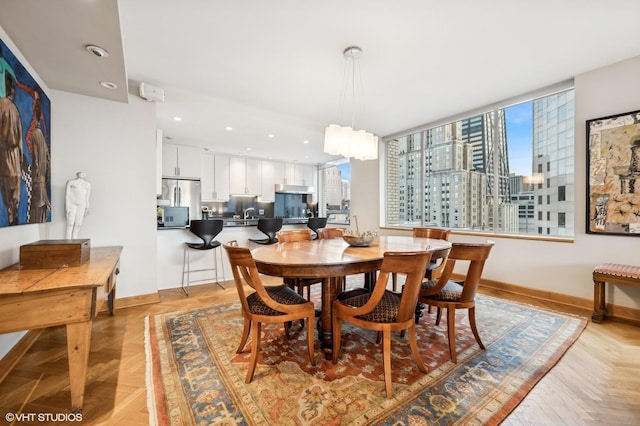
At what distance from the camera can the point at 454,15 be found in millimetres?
2107

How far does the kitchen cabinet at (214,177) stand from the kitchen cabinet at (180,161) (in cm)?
20

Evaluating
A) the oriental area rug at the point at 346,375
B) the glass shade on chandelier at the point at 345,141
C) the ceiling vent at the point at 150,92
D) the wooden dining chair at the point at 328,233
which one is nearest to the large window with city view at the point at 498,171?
the oriental area rug at the point at 346,375

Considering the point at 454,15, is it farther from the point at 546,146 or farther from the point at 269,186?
the point at 269,186

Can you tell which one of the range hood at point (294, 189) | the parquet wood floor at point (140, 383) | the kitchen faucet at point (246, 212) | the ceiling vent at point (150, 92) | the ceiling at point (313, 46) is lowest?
the parquet wood floor at point (140, 383)

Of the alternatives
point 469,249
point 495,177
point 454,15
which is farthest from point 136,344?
point 495,177

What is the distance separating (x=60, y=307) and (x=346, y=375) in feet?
5.47

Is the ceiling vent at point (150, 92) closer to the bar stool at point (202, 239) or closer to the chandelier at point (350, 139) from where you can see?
the bar stool at point (202, 239)

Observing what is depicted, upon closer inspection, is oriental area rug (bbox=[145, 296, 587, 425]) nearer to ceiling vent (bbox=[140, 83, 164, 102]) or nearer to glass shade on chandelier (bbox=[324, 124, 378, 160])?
glass shade on chandelier (bbox=[324, 124, 378, 160])

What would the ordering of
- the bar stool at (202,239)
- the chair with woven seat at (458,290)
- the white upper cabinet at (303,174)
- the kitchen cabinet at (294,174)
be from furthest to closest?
the white upper cabinet at (303,174), the kitchen cabinet at (294,174), the bar stool at (202,239), the chair with woven seat at (458,290)

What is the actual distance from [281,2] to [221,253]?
3336 mm

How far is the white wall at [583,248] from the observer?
2.71m

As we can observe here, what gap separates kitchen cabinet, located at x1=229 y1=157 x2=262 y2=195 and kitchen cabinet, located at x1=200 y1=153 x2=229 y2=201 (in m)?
0.13

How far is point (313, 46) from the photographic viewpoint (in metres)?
2.49

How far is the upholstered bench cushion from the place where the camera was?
240cm
